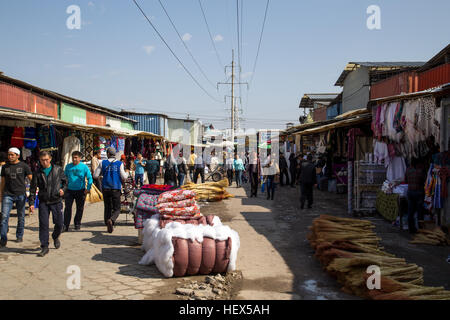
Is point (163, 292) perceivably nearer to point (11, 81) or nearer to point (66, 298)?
point (66, 298)

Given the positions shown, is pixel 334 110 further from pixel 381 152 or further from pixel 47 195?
pixel 47 195

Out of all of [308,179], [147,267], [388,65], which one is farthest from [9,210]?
[388,65]

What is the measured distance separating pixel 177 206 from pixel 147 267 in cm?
114

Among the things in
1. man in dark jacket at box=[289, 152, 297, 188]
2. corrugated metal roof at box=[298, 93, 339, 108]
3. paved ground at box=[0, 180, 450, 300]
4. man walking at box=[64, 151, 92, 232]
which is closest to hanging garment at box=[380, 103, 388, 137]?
paved ground at box=[0, 180, 450, 300]

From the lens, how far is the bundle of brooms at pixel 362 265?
14.3 feet

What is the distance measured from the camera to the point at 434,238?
750 centimetres

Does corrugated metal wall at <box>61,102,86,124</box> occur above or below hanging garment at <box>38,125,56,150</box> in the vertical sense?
above

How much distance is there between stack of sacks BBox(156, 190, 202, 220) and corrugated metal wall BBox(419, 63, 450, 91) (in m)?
14.2

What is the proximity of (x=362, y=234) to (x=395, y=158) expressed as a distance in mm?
4467

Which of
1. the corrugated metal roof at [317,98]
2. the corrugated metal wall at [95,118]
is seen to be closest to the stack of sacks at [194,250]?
the corrugated metal wall at [95,118]

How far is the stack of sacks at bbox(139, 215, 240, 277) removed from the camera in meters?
5.27

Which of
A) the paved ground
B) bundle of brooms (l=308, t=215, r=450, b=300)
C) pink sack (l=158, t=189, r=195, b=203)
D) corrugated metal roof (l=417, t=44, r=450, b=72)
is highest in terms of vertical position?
corrugated metal roof (l=417, t=44, r=450, b=72)

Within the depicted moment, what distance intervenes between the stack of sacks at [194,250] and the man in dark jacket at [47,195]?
221cm

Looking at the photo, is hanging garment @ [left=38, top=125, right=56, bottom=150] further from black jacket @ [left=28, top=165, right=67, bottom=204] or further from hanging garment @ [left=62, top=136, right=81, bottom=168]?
black jacket @ [left=28, top=165, right=67, bottom=204]
